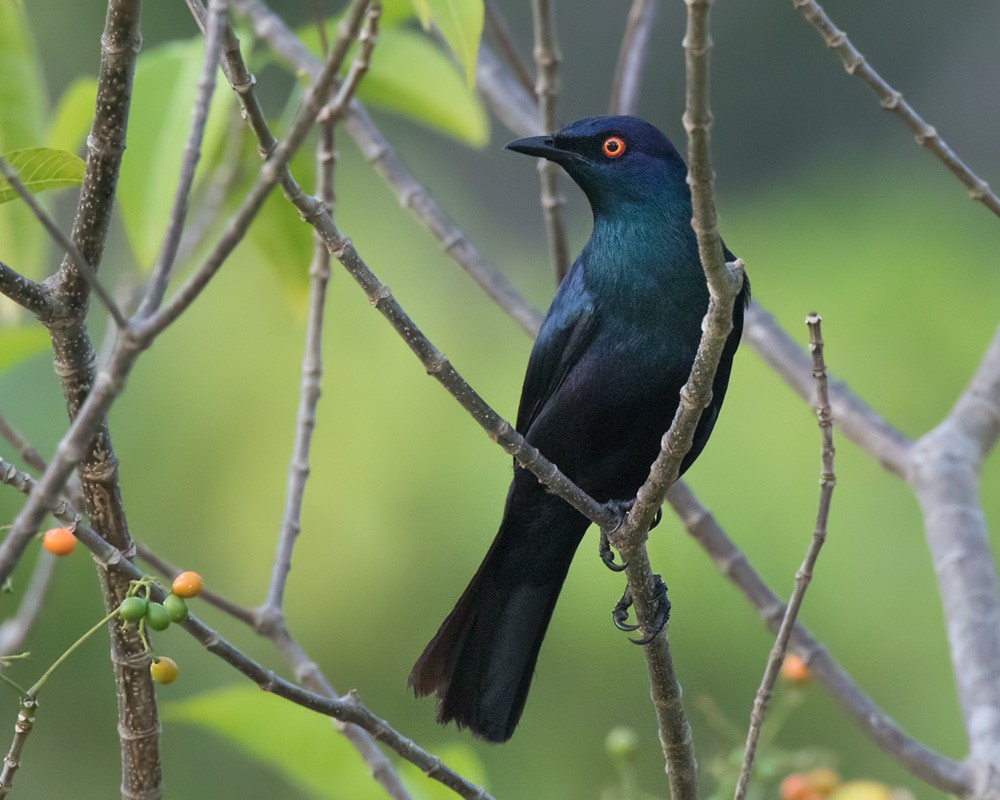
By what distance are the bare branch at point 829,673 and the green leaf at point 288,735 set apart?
0.89 meters

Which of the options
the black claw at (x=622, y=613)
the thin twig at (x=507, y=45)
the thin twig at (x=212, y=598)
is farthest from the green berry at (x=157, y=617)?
the thin twig at (x=507, y=45)

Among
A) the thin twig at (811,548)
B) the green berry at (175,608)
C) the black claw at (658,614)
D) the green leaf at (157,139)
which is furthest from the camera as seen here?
the green leaf at (157,139)

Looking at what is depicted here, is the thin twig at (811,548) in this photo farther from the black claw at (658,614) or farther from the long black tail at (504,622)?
the long black tail at (504,622)

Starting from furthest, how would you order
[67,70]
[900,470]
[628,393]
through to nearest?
1. [67,70]
2. [900,470]
3. [628,393]

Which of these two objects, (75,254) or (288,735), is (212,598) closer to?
(288,735)

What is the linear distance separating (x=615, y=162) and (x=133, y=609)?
1.87m

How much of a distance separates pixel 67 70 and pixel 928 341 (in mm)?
5490

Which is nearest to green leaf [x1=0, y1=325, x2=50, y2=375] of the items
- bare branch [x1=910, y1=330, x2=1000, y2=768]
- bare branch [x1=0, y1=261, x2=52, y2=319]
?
Result: bare branch [x1=0, y1=261, x2=52, y2=319]

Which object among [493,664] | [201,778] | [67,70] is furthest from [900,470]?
[67,70]

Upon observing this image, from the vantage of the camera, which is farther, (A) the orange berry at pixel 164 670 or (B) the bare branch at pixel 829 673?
(B) the bare branch at pixel 829 673

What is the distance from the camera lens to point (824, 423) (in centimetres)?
206

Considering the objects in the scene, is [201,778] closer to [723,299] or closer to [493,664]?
[493,664]

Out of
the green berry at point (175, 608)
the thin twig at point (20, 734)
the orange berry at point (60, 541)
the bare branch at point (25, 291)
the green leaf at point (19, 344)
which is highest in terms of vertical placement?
the green leaf at point (19, 344)

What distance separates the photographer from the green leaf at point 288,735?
2537mm
